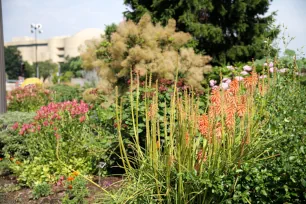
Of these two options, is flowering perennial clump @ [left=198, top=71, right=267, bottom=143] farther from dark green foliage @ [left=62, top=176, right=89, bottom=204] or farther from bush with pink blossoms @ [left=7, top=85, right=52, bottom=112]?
bush with pink blossoms @ [left=7, top=85, right=52, bottom=112]

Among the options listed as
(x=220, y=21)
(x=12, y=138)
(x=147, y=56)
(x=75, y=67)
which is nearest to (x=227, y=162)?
(x=12, y=138)

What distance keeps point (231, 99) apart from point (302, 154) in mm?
584

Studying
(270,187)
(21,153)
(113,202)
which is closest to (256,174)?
(270,187)

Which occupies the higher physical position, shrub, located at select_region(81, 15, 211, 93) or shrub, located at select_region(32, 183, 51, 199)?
shrub, located at select_region(81, 15, 211, 93)

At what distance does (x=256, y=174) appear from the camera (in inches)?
80.4

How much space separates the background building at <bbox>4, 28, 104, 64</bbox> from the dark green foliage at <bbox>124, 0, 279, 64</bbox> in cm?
7961

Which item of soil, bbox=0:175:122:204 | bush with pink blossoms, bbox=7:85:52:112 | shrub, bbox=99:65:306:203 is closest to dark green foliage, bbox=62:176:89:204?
soil, bbox=0:175:122:204

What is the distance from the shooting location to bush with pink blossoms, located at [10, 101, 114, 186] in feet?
13.4

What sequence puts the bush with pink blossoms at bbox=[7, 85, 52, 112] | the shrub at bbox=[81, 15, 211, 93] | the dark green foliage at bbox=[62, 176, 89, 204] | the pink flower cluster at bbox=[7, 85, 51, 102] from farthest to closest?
1. the pink flower cluster at bbox=[7, 85, 51, 102]
2. the bush with pink blossoms at bbox=[7, 85, 52, 112]
3. the shrub at bbox=[81, 15, 211, 93]
4. the dark green foliage at bbox=[62, 176, 89, 204]

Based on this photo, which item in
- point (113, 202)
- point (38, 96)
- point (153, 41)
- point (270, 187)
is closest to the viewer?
point (270, 187)

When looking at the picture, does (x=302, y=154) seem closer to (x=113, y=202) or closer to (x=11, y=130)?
(x=113, y=202)

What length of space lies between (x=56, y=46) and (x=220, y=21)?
96.2m

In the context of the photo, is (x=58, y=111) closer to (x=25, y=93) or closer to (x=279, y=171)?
(x=279, y=171)

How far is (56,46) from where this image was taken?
332 feet
